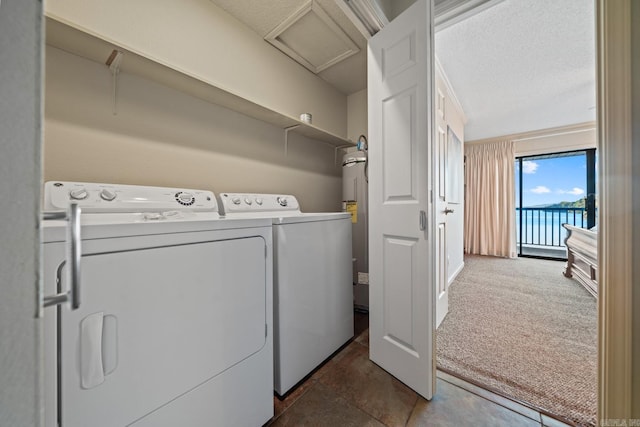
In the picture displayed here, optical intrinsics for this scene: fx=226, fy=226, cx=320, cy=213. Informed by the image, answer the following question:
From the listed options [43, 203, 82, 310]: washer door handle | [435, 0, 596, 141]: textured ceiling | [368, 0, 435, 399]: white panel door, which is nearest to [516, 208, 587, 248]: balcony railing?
[435, 0, 596, 141]: textured ceiling

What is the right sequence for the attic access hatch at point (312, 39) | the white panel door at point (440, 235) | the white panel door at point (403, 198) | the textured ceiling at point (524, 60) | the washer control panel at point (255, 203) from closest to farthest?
the white panel door at point (403, 198), the washer control panel at point (255, 203), the attic access hatch at point (312, 39), the textured ceiling at point (524, 60), the white panel door at point (440, 235)

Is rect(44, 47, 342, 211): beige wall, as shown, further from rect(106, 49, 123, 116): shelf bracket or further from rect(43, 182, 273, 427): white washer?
rect(43, 182, 273, 427): white washer

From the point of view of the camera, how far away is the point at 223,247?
0.92 metres

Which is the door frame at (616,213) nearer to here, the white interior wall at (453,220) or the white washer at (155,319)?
the white washer at (155,319)

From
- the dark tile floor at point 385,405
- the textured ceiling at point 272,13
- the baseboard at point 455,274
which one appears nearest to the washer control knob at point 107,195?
the dark tile floor at point 385,405

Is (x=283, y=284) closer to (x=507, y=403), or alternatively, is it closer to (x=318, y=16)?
(x=507, y=403)

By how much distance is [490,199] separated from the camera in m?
4.55

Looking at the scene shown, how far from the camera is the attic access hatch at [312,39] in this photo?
162 cm

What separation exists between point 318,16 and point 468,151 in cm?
455

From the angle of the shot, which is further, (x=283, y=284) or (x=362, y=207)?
(x=362, y=207)

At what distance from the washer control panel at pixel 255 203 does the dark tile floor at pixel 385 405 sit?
111 centimetres

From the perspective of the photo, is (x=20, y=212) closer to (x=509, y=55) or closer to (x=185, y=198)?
(x=185, y=198)

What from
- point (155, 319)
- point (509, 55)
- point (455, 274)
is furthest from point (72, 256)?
point (455, 274)

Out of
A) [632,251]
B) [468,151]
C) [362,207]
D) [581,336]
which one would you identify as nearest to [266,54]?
[362,207]
